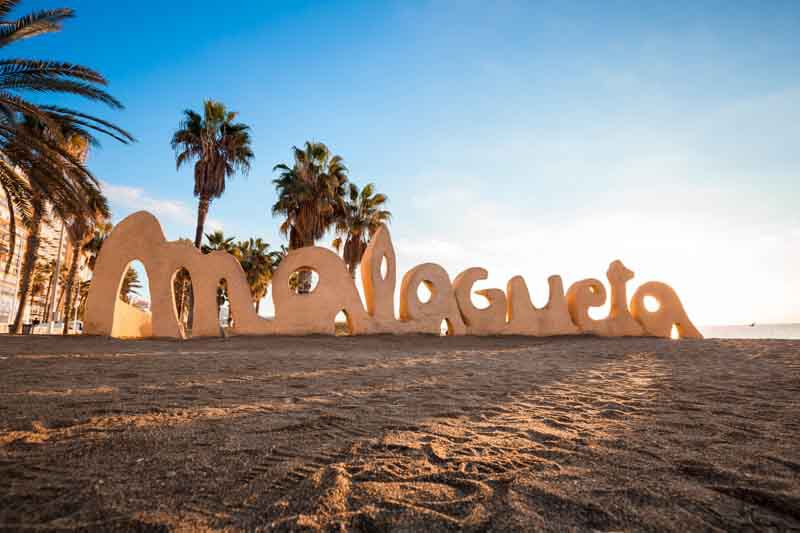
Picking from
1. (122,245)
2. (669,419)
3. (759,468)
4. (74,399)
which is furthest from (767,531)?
(122,245)

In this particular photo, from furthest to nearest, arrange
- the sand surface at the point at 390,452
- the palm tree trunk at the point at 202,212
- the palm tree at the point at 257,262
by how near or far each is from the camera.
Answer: the palm tree at the point at 257,262, the palm tree trunk at the point at 202,212, the sand surface at the point at 390,452

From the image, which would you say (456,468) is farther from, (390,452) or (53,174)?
(53,174)

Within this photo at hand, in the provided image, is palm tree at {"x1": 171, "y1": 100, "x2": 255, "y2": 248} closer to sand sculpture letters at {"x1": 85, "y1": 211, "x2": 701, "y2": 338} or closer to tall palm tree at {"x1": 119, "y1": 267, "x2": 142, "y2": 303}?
sand sculpture letters at {"x1": 85, "y1": 211, "x2": 701, "y2": 338}

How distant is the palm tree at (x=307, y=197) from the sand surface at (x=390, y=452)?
50.9 feet

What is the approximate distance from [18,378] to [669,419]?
296 inches

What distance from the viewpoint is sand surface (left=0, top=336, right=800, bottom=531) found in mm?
1837

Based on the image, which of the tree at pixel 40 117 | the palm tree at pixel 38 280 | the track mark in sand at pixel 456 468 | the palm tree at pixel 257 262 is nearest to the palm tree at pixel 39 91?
the tree at pixel 40 117

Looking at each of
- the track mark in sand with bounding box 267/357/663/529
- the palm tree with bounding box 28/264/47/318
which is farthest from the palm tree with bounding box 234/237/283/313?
the track mark in sand with bounding box 267/357/663/529

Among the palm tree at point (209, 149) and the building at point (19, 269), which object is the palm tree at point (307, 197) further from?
the building at point (19, 269)

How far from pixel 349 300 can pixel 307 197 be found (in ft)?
30.8

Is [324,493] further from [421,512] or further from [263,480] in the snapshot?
[421,512]

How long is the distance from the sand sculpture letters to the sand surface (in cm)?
604

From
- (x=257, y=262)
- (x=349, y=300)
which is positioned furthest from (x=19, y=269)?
(x=349, y=300)

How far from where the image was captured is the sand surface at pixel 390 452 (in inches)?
72.3
